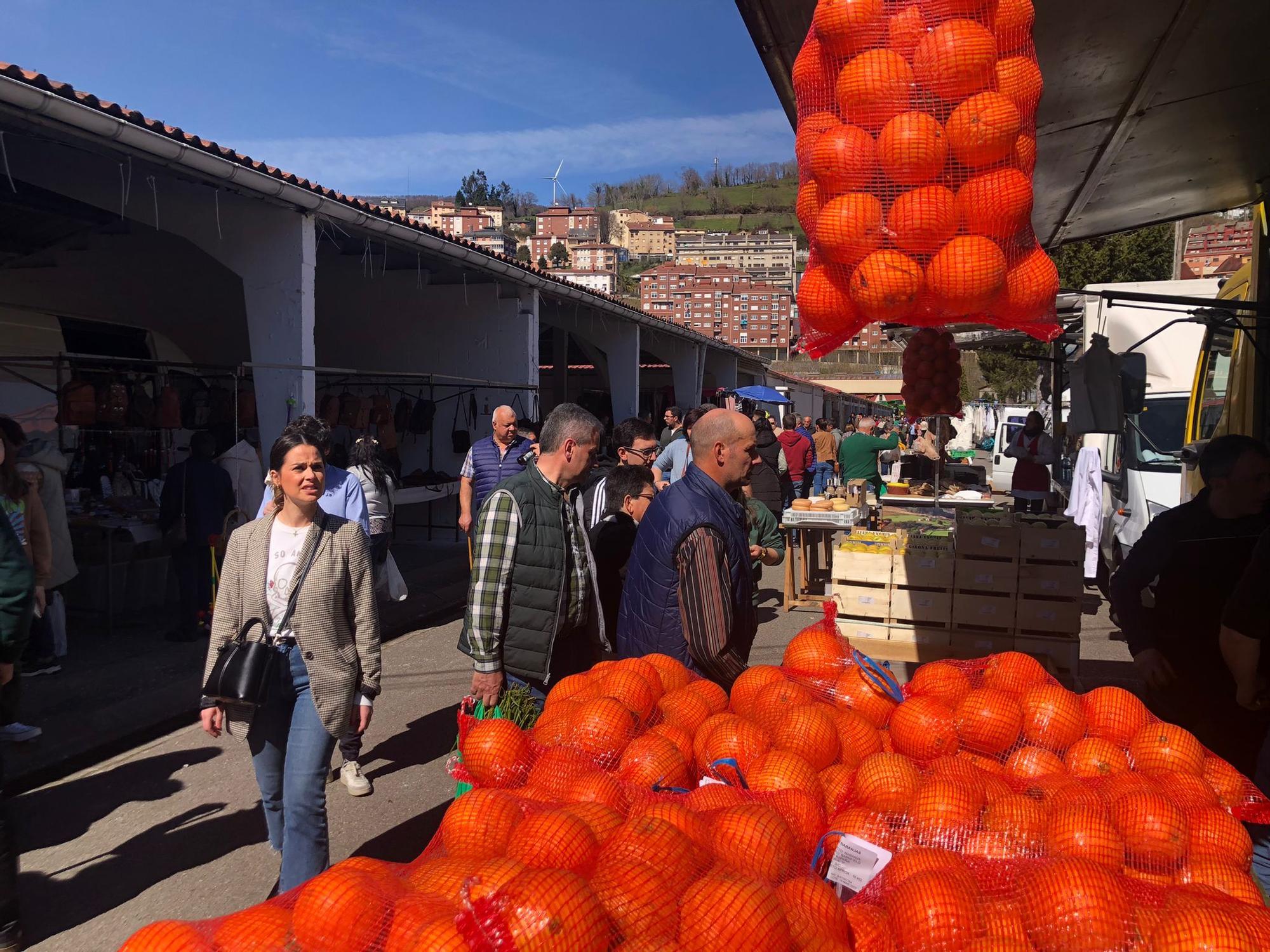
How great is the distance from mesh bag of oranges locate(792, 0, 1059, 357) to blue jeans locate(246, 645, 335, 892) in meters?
2.42

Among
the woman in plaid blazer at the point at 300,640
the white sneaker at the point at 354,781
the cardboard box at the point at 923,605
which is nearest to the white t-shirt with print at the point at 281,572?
the woman in plaid blazer at the point at 300,640

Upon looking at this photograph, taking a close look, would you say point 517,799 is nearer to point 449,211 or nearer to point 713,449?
point 713,449

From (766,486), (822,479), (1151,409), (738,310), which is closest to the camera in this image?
(1151,409)

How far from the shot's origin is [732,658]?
2.94 m

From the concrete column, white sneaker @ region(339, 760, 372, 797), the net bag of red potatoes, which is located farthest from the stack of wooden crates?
the concrete column

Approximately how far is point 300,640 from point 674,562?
1.35 m

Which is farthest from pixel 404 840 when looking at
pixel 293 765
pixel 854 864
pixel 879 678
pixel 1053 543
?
pixel 1053 543

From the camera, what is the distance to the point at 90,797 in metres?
4.60

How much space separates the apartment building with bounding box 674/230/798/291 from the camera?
131875 millimetres

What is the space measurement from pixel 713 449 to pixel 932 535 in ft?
12.8

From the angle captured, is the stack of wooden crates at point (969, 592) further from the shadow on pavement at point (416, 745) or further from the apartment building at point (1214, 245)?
the apartment building at point (1214, 245)

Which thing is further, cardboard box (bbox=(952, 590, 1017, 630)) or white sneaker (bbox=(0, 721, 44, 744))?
cardboard box (bbox=(952, 590, 1017, 630))

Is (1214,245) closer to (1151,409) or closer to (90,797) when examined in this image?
(1151,409)

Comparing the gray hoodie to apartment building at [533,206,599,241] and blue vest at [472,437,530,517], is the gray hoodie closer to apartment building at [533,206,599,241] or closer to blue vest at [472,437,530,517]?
blue vest at [472,437,530,517]
